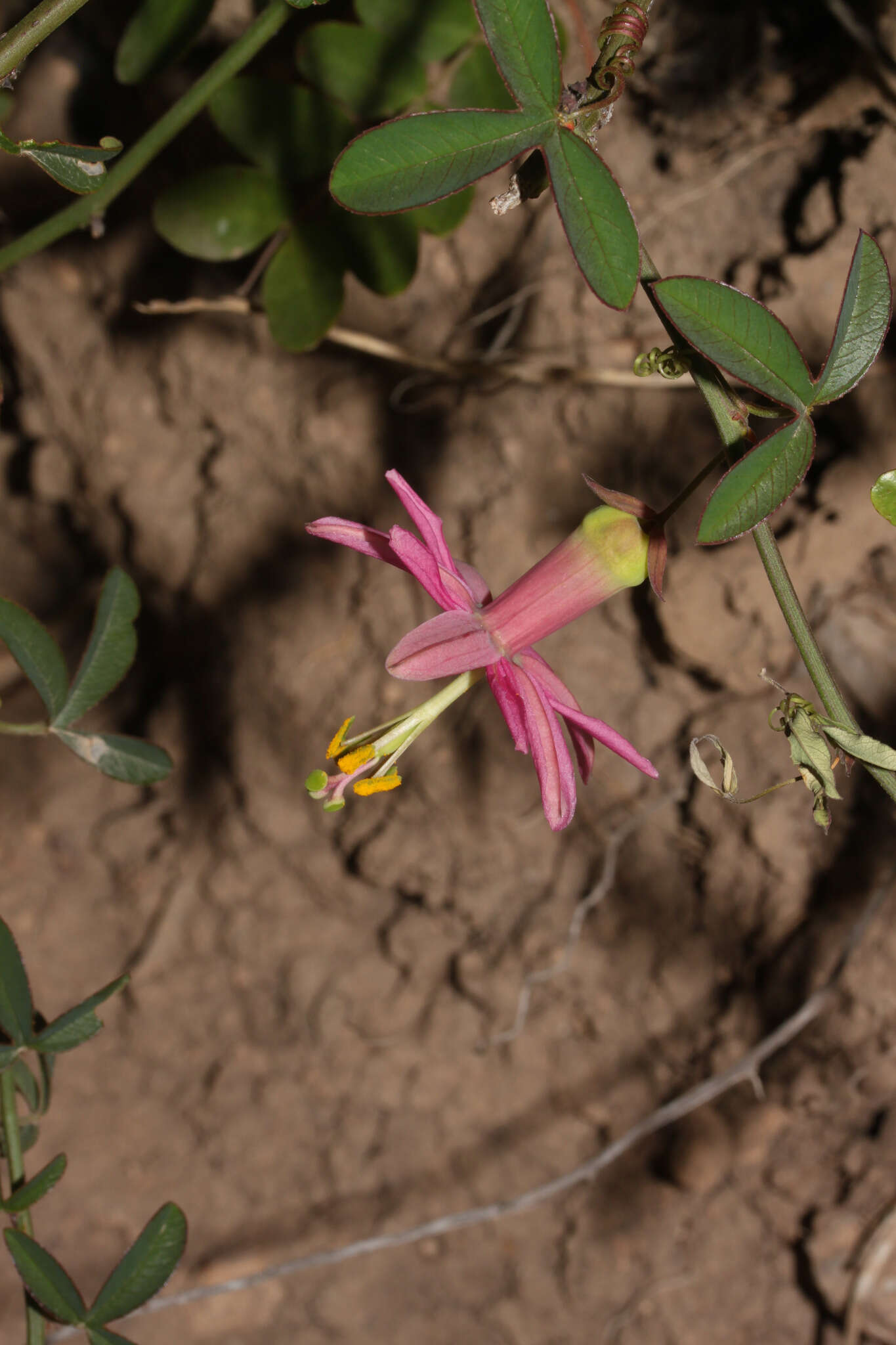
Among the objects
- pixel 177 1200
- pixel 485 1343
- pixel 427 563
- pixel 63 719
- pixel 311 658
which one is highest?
pixel 427 563

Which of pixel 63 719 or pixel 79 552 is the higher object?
pixel 63 719

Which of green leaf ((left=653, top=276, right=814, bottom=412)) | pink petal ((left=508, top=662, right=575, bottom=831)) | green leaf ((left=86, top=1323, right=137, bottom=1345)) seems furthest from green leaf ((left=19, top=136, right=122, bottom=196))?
green leaf ((left=86, top=1323, right=137, bottom=1345))

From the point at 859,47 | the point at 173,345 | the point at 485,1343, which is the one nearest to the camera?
the point at 859,47

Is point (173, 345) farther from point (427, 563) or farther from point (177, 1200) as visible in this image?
point (177, 1200)

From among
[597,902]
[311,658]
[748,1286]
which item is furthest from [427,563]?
[748,1286]

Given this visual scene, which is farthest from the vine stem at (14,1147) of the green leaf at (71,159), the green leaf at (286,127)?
the green leaf at (286,127)

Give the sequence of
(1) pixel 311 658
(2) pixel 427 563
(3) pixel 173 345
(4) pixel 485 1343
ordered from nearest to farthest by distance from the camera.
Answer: (2) pixel 427 563 → (3) pixel 173 345 → (1) pixel 311 658 → (4) pixel 485 1343

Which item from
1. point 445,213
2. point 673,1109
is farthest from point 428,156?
point 673,1109
